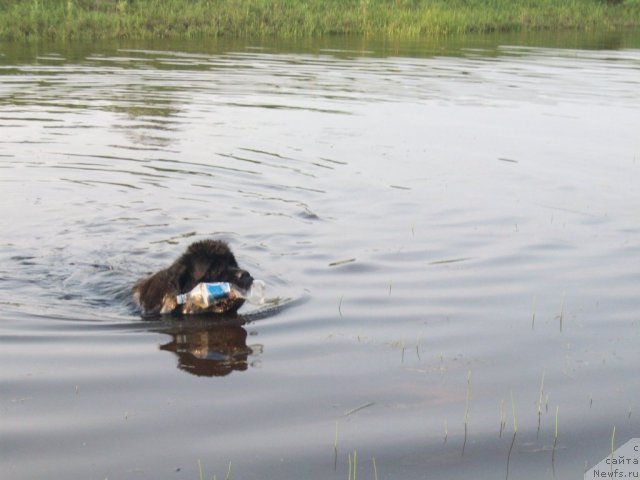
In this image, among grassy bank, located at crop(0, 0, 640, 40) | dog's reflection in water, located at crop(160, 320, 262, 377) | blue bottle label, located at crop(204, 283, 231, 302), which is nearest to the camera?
dog's reflection in water, located at crop(160, 320, 262, 377)

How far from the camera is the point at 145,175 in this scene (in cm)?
1262

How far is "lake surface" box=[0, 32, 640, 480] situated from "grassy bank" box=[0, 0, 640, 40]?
31.0 feet

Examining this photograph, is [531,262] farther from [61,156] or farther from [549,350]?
[61,156]

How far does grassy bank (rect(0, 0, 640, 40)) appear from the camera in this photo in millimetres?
28688

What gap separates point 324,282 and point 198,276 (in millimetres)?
1278

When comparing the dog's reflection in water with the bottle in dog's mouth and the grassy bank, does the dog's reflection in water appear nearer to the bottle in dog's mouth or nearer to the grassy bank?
the bottle in dog's mouth

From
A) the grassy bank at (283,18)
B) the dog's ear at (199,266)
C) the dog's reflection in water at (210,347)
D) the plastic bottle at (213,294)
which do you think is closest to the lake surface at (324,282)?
the dog's reflection in water at (210,347)

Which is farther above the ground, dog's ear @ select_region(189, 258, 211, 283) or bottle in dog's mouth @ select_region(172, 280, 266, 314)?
dog's ear @ select_region(189, 258, 211, 283)

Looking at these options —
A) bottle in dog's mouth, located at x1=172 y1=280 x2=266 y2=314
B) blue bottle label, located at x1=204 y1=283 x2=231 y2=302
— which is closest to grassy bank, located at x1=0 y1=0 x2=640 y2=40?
bottle in dog's mouth, located at x1=172 y1=280 x2=266 y2=314

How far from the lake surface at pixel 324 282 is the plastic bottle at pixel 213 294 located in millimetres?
167

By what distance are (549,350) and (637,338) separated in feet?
2.34

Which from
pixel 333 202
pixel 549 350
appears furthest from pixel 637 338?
pixel 333 202

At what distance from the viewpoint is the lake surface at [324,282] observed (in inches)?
210

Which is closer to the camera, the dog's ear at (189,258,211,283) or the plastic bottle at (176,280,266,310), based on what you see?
the plastic bottle at (176,280,266,310)
